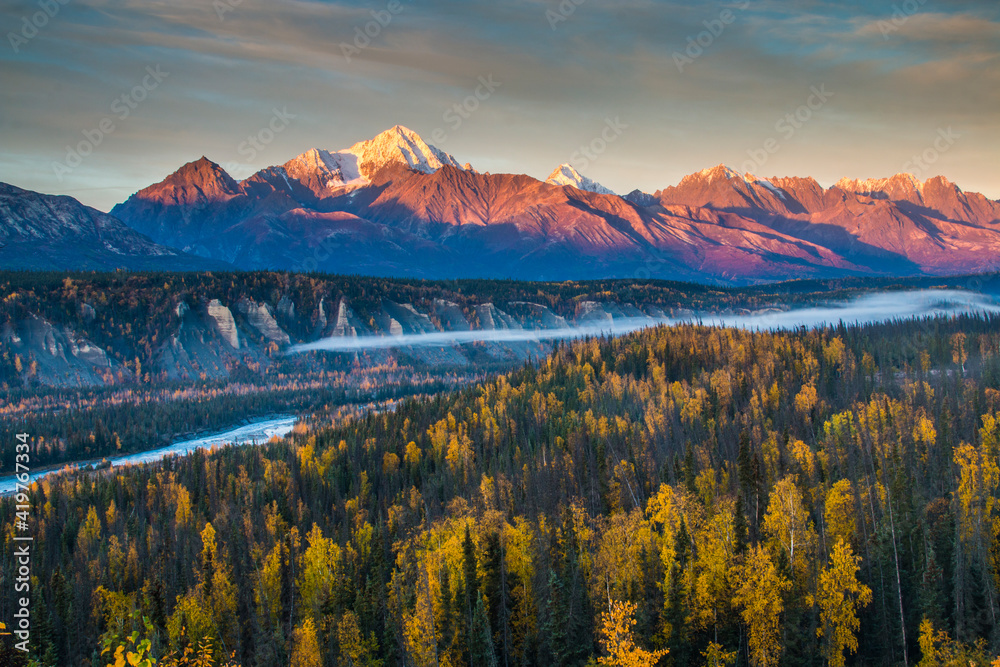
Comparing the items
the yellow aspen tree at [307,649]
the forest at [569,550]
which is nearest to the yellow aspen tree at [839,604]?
the forest at [569,550]

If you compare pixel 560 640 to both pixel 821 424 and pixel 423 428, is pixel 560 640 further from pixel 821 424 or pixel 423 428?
pixel 423 428

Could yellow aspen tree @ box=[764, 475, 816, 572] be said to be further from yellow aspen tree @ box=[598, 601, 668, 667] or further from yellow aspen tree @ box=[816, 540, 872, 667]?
yellow aspen tree @ box=[598, 601, 668, 667]

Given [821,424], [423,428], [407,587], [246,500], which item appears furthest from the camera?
[423,428]

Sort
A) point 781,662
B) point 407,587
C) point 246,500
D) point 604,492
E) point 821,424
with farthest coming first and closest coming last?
point 821,424, point 246,500, point 604,492, point 407,587, point 781,662

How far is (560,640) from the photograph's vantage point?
6456 centimetres

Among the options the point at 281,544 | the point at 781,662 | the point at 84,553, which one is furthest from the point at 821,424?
the point at 84,553

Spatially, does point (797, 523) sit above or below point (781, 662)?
above

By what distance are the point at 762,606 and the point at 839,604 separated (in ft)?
24.1

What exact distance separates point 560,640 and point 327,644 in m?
23.8

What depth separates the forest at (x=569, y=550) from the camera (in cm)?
6362

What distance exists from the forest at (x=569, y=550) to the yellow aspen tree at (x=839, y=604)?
0.27 metres

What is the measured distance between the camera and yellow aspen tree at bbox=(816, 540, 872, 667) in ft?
198

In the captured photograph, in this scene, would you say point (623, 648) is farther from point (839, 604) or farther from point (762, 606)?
point (839, 604)

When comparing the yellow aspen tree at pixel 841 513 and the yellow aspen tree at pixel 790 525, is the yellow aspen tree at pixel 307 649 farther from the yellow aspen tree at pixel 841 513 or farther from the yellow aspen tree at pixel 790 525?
the yellow aspen tree at pixel 841 513
